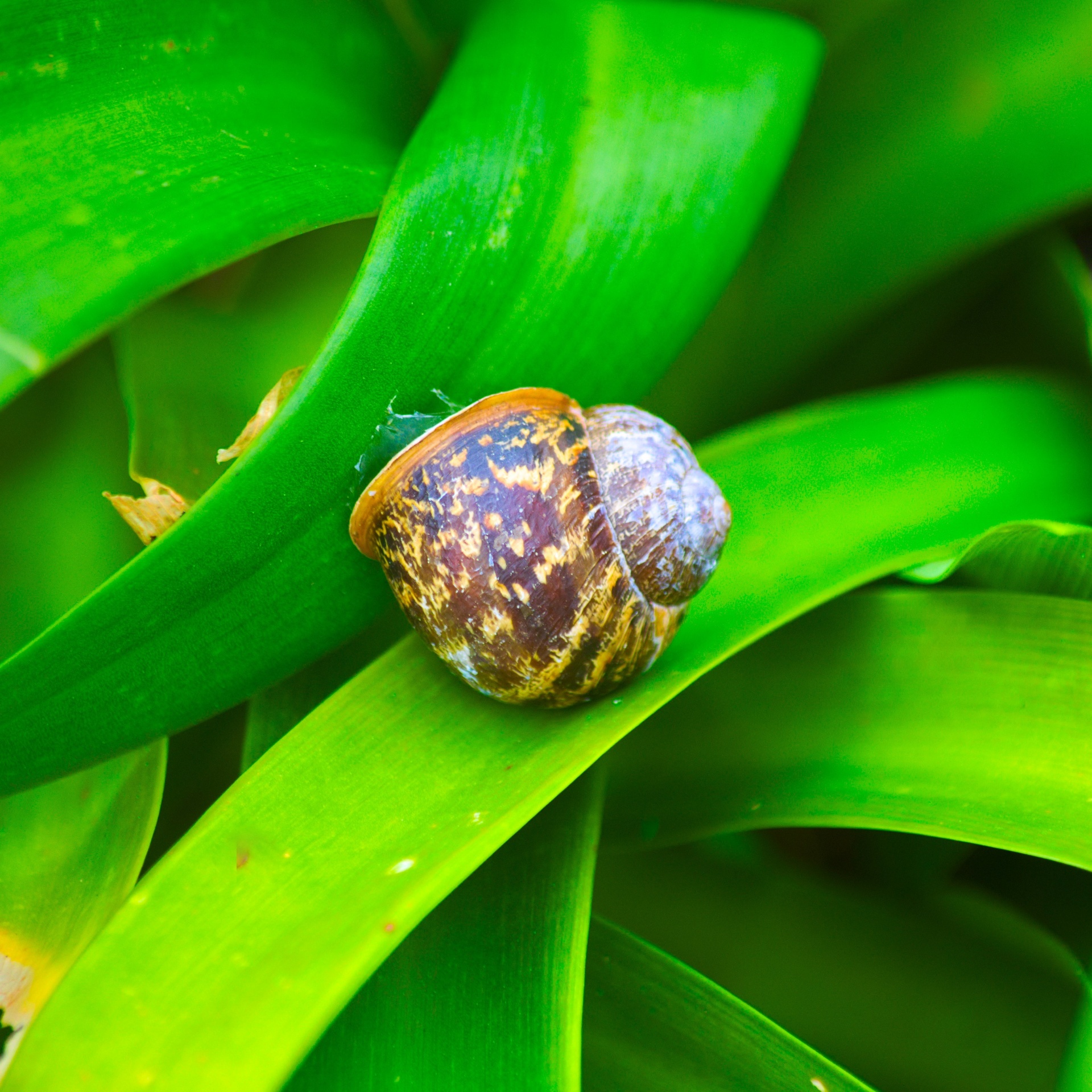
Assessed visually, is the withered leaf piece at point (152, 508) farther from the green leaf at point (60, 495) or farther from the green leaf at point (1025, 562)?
the green leaf at point (1025, 562)

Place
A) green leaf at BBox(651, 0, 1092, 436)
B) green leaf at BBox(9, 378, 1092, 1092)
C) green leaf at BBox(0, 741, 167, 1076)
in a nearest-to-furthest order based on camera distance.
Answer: green leaf at BBox(9, 378, 1092, 1092) → green leaf at BBox(0, 741, 167, 1076) → green leaf at BBox(651, 0, 1092, 436)

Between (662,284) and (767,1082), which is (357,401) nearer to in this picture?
(662,284)

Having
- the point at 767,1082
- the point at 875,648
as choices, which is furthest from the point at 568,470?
the point at 767,1082

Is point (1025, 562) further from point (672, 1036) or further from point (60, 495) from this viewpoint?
point (60, 495)

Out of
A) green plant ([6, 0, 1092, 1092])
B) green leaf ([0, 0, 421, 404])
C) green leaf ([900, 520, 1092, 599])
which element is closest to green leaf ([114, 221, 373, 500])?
green plant ([6, 0, 1092, 1092])

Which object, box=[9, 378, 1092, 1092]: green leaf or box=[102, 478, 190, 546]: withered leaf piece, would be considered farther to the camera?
box=[102, 478, 190, 546]: withered leaf piece

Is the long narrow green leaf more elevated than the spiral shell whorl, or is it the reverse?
the spiral shell whorl

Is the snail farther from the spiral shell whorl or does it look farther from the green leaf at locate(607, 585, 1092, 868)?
the green leaf at locate(607, 585, 1092, 868)

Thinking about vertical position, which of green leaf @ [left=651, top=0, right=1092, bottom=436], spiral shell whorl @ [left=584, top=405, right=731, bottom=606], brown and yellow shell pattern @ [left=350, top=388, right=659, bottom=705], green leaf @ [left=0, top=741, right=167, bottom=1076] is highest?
green leaf @ [left=651, top=0, right=1092, bottom=436]

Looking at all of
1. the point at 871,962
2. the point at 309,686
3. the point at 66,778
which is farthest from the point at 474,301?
the point at 871,962
